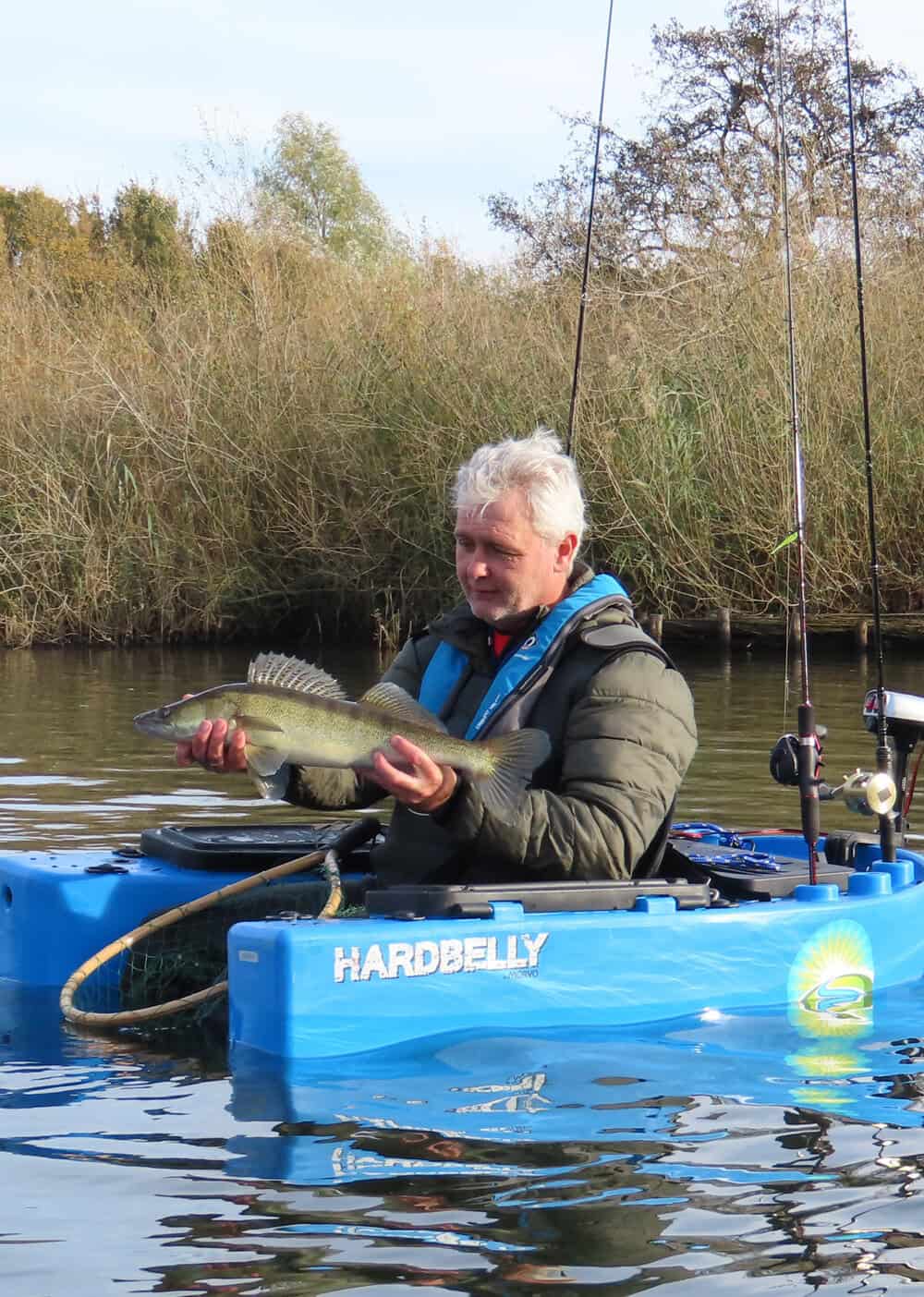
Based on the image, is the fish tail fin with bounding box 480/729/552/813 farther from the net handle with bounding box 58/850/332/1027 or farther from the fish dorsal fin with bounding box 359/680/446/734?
the net handle with bounding box 58/850/332/1027

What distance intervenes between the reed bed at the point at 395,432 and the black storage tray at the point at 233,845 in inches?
422

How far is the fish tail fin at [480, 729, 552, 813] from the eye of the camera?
14.6ft

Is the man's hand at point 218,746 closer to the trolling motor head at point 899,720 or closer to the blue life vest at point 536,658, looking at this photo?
the blue life vest at point 536,658

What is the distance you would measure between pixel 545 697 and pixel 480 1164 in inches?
52.6

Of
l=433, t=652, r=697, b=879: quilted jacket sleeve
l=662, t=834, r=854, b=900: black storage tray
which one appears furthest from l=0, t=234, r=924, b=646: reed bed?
l=433, t=652, r=697, b=879: quilted jacket sleeve

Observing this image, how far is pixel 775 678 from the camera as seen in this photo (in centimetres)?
1539

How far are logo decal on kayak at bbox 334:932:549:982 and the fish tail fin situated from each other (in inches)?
14.4

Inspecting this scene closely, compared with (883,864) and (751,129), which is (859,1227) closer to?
(883,864)

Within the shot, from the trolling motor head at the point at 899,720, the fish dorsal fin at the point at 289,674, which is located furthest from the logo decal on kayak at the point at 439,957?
the trolling motor head at the point at 899,720

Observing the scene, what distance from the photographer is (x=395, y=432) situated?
18422mm

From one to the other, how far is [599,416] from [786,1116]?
1302 centimetres

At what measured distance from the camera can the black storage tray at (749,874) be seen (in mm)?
5383

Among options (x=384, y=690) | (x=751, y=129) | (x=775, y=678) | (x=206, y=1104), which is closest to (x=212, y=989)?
(x=206, y=1104)

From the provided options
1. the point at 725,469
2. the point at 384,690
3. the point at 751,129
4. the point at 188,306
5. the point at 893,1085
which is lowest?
the point at 893,1085
